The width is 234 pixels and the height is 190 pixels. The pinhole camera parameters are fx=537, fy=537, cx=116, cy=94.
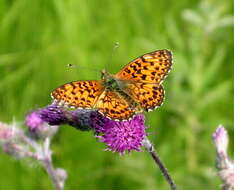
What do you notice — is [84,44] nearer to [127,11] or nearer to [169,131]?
[127,11]

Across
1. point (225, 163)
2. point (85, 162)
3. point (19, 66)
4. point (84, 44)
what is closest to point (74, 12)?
point (84, 44)

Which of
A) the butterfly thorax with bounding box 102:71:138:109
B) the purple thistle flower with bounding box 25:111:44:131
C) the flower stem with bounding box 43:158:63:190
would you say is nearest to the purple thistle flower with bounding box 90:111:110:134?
the butterfly thorax with bounding box 102:71:138:109

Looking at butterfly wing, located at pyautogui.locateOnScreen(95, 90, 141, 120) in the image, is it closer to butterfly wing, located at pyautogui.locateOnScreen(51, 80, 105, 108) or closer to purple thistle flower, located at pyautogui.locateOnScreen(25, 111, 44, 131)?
butterfly wing, located at pyautogui.locateOnScreen(51, 80, 105, 108)

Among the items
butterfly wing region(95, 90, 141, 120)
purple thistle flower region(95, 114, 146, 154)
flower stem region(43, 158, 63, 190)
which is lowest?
flower stem region(43, 158, 63, 190)

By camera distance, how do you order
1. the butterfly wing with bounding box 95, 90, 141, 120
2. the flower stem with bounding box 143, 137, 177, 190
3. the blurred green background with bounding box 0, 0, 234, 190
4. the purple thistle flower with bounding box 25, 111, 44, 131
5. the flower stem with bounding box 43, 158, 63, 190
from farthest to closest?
1. the blurred green background with bounding box 0, 0, 234, 190
2. the purple thistle flower with bounding box 25, 111, 44, 131
3. the flower stem with bounding box 43, 158, 63, 190
4. the flower stem with bounding box 143, 137, 177, 190
5. the butterfly wing with bounding box 95, 90, 141, 120

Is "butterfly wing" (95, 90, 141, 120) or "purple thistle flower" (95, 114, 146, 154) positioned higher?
"butterfly wing" (95, 90, 141, 120)

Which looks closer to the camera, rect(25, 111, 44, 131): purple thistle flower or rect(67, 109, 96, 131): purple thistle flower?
rect(67, 109, 96, 131): purple thistle flower

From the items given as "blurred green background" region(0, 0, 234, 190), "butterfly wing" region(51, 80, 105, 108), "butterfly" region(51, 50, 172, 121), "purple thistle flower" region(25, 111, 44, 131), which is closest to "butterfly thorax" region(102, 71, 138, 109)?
"butterfly" region(51, 50, 172, 121)

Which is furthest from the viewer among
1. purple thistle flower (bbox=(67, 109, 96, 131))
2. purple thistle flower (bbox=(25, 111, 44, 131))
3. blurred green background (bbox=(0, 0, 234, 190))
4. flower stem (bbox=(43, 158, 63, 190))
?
blurred green background (bbox=(0, 0, 234, 190))

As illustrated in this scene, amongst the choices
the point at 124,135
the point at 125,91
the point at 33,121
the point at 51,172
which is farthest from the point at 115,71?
the point at 124,135
